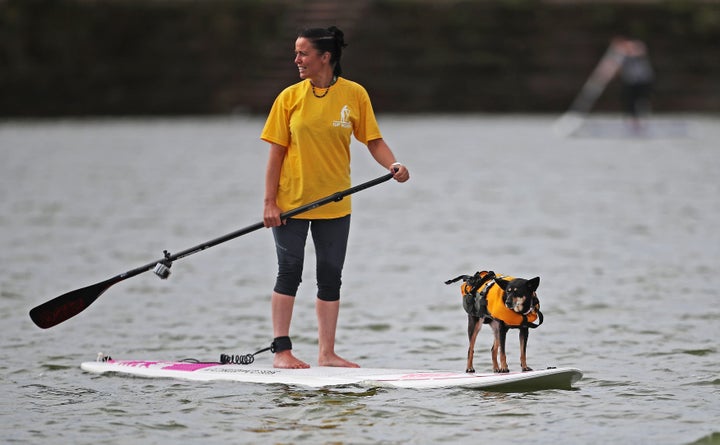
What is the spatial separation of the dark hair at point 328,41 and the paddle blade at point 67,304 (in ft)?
6.39

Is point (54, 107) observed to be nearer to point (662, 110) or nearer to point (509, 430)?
point (662, 110)

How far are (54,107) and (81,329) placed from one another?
3122cm

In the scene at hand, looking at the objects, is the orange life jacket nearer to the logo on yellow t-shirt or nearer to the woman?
the woman

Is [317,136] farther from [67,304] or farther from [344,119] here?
[67,304]

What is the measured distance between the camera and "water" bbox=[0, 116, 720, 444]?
7.48m

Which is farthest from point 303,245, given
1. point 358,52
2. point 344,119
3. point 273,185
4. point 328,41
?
point 358,52

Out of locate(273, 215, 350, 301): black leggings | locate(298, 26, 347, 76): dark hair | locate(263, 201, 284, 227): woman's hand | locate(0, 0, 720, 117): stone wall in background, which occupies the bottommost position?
locate(273, 215, 350, 301): black leggings

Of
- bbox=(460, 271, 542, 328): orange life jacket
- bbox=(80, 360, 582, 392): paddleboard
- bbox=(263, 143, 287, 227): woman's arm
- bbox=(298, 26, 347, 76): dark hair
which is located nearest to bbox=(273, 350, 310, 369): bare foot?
bbox=(80, 360, 582, 392): paddleboard

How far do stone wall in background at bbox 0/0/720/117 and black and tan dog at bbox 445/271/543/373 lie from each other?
108 ft

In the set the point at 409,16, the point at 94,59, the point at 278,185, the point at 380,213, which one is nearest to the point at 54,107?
the point at 94,59

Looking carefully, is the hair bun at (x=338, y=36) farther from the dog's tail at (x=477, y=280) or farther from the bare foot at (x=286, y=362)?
the bare foot at (x=286, y=362)

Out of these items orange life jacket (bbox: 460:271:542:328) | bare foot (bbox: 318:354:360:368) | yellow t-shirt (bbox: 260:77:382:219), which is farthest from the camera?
bare foot (bbox: 318:354:360:368)

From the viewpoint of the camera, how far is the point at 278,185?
27.4 feet

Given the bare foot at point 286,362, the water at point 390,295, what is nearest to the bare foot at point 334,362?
the bare foot at point 286,362
